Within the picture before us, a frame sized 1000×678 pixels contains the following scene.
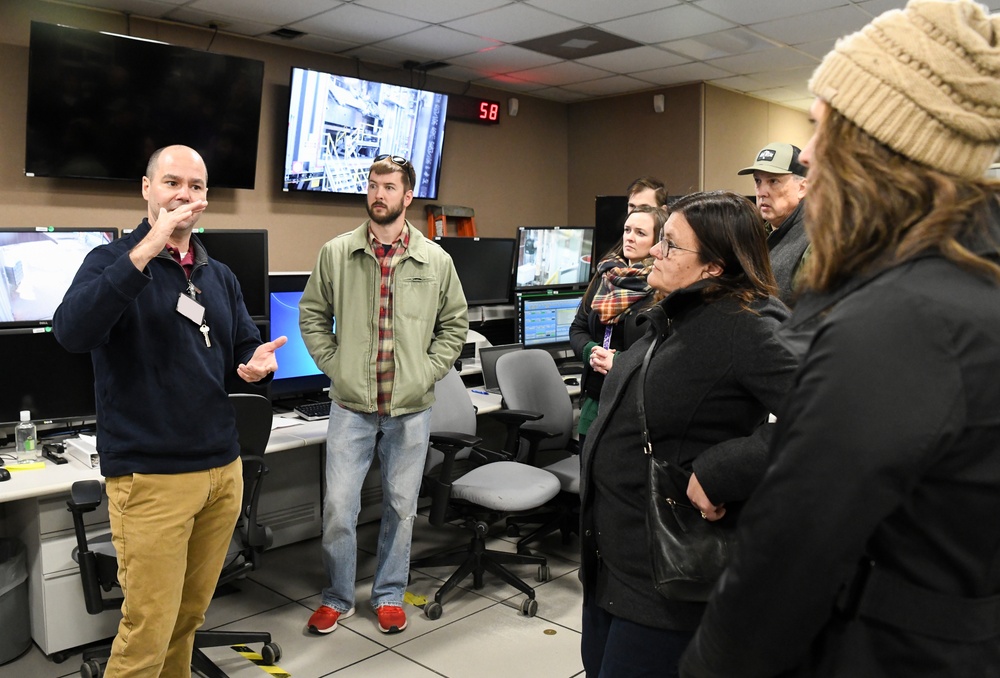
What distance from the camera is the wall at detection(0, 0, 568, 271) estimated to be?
4.16 metres

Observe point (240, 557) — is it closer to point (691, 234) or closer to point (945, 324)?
point (691, 234)

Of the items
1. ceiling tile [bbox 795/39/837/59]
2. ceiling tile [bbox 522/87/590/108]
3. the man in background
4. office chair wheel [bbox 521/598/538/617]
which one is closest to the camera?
the man in background

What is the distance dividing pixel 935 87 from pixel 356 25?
4.47 metres

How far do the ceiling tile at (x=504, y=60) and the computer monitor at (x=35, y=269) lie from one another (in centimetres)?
310

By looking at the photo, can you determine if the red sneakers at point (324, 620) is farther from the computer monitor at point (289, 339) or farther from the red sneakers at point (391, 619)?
the computer monitor at point (289, 339)

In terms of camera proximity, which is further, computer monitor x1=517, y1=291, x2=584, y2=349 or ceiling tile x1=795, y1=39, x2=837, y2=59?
ceiling tile x1=795, y1=39, x2=837, y2=59

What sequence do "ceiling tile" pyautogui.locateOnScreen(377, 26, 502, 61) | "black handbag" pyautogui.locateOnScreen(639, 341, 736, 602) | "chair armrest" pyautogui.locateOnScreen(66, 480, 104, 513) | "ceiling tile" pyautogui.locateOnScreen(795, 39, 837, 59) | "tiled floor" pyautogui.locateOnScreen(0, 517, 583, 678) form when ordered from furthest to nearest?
"ceiling tile" pyautogui.locateOnScreen(795, 39, 837, 59) < "ceiling tile" pyautogui.locateOnScreen(377, 26, 502, 61) < "tiled floor" pyautogui.locateOnScreen(0, 517, 583, 678) < "chair armrest" pyautogui.locateOnScreen(66, 480, 104, 513) < "black handbag" pyautogui.locateOnScreen(639, 341, 736, 602)

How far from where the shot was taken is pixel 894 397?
727 millimetres

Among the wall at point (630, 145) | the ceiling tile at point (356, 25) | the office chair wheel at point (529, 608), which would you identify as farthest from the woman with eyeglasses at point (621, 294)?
the wall at point (630, 145)

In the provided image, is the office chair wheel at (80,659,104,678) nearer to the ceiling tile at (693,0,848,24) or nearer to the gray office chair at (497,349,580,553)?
the gray office chair at (497,349,580,553)

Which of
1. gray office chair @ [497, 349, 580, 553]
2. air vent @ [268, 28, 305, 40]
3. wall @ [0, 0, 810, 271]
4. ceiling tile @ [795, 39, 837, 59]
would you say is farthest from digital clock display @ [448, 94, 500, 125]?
gray office chair @ [497, 349, 580, 553]

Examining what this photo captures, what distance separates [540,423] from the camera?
3969 mm

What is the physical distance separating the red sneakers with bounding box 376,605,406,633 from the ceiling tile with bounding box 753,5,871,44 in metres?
3.84

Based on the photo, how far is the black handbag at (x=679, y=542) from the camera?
1.42m
